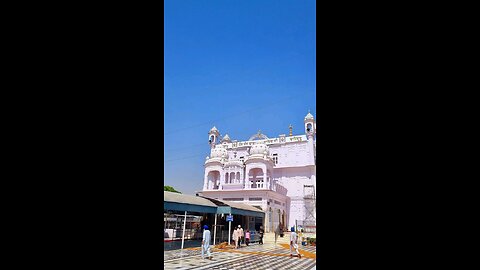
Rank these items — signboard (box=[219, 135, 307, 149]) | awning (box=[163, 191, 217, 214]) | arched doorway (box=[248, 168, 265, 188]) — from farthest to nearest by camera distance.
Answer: signboard (box=[219, 135, 307, 149])
arched doorway (box=[248, 168, 265, 188])
awning (box=[163, 191, 217, 214])

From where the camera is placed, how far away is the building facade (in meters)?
23.3

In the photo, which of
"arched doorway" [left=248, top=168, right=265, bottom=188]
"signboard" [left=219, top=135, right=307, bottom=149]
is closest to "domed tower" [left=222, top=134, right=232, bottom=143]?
"signboard" [left=219, top=135, right=307, bottom=149]

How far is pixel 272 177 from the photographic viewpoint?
87.8 ft

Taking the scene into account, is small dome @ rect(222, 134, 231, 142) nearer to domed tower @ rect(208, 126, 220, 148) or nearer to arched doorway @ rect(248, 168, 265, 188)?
domed tower @ rect(208, 126, 220, 148)

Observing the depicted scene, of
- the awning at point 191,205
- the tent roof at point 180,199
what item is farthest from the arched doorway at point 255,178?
the tent roof at point 180,199

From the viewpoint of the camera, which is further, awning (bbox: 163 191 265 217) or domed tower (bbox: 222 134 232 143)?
domed tower (bbox: 222 134 232 143)

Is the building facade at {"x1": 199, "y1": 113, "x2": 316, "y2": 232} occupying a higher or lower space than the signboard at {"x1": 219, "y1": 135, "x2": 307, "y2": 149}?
lower

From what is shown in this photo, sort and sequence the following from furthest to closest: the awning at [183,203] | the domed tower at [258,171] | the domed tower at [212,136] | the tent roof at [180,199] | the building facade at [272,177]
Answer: the domed tower at [212,136], the domed tower at [258,171], the building facade at [272,177], the tent roof at [180,199], the awning at [183,203]

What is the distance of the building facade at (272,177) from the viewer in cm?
2327

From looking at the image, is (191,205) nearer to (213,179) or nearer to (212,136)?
(213,179)

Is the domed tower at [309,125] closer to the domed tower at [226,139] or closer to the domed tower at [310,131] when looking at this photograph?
the domed tower at [310,131]
